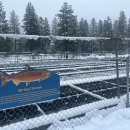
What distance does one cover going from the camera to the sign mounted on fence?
324cm

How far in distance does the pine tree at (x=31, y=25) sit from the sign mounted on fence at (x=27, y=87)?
37.2 m

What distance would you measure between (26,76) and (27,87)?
216mm

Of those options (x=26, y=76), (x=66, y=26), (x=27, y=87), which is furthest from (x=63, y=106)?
(x=66, y=26)

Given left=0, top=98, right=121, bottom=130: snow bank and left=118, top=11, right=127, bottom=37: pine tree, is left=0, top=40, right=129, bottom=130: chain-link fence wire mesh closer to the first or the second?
left=0, top=98, right=121, bottom=130: snow bank

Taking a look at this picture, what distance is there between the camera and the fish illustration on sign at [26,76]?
3.21 meters

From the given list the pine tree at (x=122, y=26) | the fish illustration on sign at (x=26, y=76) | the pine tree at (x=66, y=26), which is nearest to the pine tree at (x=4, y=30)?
the pine tree at (x=66, y=26)

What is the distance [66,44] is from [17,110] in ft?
97.6

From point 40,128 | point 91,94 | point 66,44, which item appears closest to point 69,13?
point 66,44

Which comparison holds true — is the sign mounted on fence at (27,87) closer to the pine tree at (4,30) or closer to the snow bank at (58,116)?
the snow bank at (58,116)

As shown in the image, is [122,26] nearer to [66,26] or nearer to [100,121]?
[66,26]

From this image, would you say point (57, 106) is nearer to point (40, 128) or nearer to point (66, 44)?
point (40, 128)

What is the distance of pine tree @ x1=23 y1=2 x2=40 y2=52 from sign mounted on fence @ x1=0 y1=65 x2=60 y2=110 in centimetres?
3719

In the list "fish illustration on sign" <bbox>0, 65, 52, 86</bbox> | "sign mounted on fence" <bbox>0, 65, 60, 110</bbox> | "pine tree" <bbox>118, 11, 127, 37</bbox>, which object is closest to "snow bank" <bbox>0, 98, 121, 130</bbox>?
"sign mounted on fence" <bbox>0, 65, 60, 110</bbox>

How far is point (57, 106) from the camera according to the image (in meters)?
5.69
